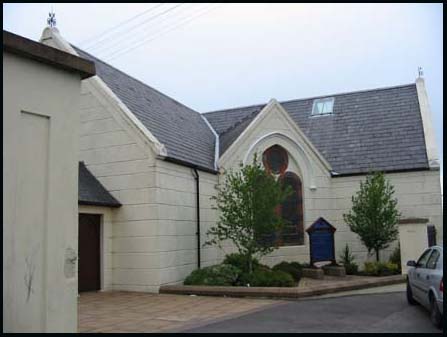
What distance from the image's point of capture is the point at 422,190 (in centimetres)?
2384

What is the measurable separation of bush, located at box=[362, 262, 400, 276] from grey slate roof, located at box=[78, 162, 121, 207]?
10132 millimetres

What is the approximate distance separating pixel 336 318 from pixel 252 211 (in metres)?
6.23

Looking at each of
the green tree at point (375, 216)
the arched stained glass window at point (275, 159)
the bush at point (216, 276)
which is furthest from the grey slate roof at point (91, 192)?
the green tree at point (375, 216)

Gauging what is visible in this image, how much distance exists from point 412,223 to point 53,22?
16068 millimetres

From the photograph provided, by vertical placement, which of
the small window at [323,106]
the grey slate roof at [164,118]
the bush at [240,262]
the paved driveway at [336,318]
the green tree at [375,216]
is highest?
the small window at [323,106]

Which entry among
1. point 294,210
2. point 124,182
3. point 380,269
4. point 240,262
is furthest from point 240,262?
point 294,210

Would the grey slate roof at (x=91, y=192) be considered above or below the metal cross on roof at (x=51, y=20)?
below

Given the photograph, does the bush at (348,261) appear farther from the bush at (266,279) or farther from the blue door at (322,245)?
the bush at (266,279)

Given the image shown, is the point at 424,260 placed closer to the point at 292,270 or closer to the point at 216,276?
the point at 216,276

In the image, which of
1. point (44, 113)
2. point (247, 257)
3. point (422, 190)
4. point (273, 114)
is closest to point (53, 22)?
point (273, 114)

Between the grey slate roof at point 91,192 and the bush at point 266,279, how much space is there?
4.88 m

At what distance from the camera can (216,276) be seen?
16672 mm

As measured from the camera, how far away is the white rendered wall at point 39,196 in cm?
712

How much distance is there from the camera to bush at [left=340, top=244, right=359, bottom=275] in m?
21.4
